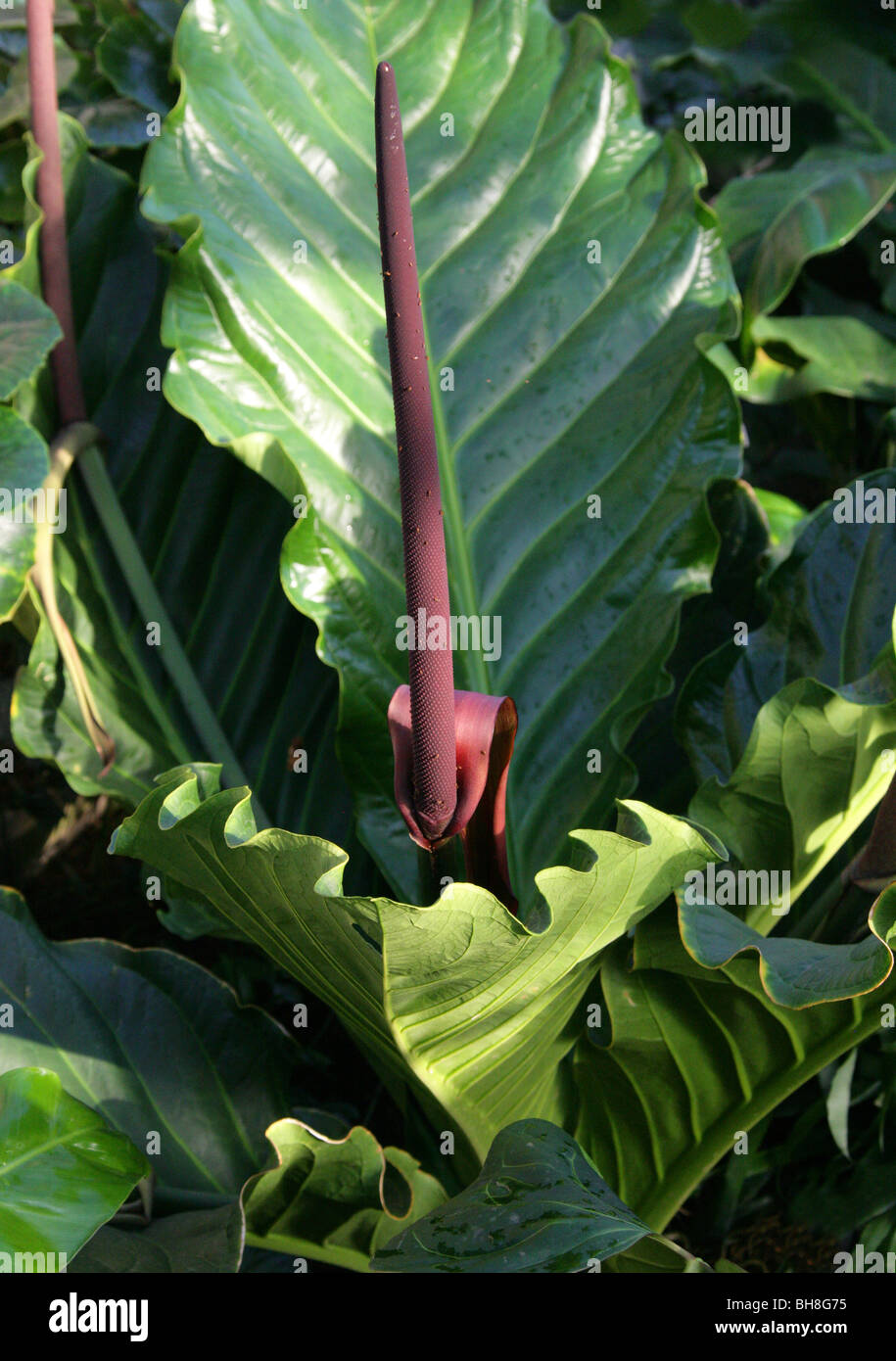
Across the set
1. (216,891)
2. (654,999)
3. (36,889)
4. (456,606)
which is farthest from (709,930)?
(36,889)

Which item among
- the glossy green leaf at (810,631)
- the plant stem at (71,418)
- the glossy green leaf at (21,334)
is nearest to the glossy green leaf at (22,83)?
the plant stem at (71,418)

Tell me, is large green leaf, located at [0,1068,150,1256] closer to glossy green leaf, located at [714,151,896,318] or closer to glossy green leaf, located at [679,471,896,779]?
glossy green leaf, located at [679,471,896,779]

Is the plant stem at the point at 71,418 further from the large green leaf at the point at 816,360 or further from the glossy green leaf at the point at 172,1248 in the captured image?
the large green leaf at the point at 816,360

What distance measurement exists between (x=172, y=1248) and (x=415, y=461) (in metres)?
0.46

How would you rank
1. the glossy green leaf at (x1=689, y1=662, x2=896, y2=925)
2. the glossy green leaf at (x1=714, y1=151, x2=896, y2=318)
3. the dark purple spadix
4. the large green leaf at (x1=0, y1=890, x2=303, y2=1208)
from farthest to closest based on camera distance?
the glossy green leaf at (x1=714, y1=151, x2=896, y2=318) < the large green leaf at (x1=0, y1=890, x2=303, y2=1208) < the glossy green leaf at (x1=689, y1=662, x2=896, y2=925) < the dark purple spadix

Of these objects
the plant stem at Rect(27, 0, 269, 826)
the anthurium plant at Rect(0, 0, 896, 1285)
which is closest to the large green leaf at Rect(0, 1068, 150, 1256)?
the anthurium plant at Rect(0, 0, 896, 1285)

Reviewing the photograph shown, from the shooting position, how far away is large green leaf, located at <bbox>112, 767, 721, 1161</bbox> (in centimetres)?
55

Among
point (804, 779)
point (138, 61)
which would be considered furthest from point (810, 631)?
point (138, 61)

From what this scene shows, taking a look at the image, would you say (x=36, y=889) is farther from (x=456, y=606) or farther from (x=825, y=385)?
(x=825, y=385)

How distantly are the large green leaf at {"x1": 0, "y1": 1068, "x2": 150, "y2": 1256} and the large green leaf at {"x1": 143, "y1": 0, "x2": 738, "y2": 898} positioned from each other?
0.26m

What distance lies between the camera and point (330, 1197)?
26.8 inches

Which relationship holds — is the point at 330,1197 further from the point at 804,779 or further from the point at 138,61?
the point at 138,61
